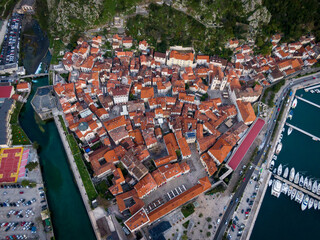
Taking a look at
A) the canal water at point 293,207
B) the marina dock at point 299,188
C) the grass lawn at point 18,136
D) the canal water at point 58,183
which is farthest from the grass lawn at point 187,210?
the grass lawn at point 18,136

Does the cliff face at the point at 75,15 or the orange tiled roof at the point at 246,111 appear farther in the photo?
the cliff face at the point at 75,15

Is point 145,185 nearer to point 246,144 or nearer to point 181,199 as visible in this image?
point 181,199

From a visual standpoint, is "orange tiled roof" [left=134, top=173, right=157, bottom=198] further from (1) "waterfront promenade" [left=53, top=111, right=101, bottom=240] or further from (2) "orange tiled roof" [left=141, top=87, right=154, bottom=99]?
(2) "orange tiled roof" [left=141, top=87, right=154, bottom=99]

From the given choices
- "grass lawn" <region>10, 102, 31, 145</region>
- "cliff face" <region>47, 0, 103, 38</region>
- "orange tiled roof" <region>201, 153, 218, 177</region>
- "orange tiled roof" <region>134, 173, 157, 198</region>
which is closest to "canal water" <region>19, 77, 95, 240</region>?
"grass lawn" <region>10, 102, 31, 145</region>

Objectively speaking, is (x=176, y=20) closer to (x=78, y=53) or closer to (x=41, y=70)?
(x=78, y=53)

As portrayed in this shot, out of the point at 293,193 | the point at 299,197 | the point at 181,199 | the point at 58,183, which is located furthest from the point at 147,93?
the point at 299,197

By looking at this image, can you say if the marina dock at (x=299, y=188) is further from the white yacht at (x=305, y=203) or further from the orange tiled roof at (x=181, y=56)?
the orange tiled roof at (x=181, y=56)

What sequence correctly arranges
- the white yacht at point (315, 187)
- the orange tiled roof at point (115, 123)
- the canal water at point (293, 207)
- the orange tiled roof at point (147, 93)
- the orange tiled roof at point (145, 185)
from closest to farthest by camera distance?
the orange tiled roof at point (145, 185), the canal water at point (293, 207), the white yacht at point (315, 187), the orange tiled roof at point (115, 123), the orange tiled roof at point (147, 93)
